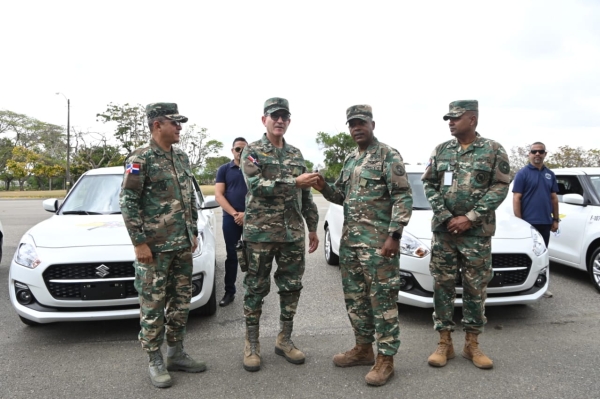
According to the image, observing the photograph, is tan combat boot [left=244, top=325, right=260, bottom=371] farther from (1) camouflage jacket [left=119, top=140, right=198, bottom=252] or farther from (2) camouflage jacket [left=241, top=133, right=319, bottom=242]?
(1) camouflage jacket [left=119, top=140, right=198, bottom=252]

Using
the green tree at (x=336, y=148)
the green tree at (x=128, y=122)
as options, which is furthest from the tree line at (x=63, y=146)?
the green tree at (x=336, y=148)

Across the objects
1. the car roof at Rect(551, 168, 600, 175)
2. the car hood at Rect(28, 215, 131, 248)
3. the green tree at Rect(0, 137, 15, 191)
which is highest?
the green tree at Rect(0, 137, 15, 191)

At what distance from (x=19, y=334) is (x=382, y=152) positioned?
3.66 m

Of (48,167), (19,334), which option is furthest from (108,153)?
(19,334)

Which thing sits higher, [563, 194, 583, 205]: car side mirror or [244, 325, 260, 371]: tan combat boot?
[563, 194, 583, 205]: car side mirror

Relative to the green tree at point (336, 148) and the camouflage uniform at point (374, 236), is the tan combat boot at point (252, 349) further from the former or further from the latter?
the green tree at point (336, 148)

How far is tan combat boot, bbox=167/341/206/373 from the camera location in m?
3.08

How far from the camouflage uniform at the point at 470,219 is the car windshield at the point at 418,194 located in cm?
158

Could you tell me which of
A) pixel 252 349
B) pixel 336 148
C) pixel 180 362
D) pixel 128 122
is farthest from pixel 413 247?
pixel 336 148

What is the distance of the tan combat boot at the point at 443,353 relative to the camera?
3.12 metres

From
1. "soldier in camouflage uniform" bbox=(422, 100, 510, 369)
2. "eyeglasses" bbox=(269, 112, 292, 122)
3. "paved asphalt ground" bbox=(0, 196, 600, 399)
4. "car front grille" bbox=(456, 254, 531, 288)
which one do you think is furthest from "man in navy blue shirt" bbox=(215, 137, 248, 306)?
"car front grille" bbox=(456, 254, 531, 288)

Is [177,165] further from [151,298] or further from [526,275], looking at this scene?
[526,275]

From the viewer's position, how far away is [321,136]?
250 feet

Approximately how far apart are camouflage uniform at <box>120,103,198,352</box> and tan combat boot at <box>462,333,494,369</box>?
2.24 m
